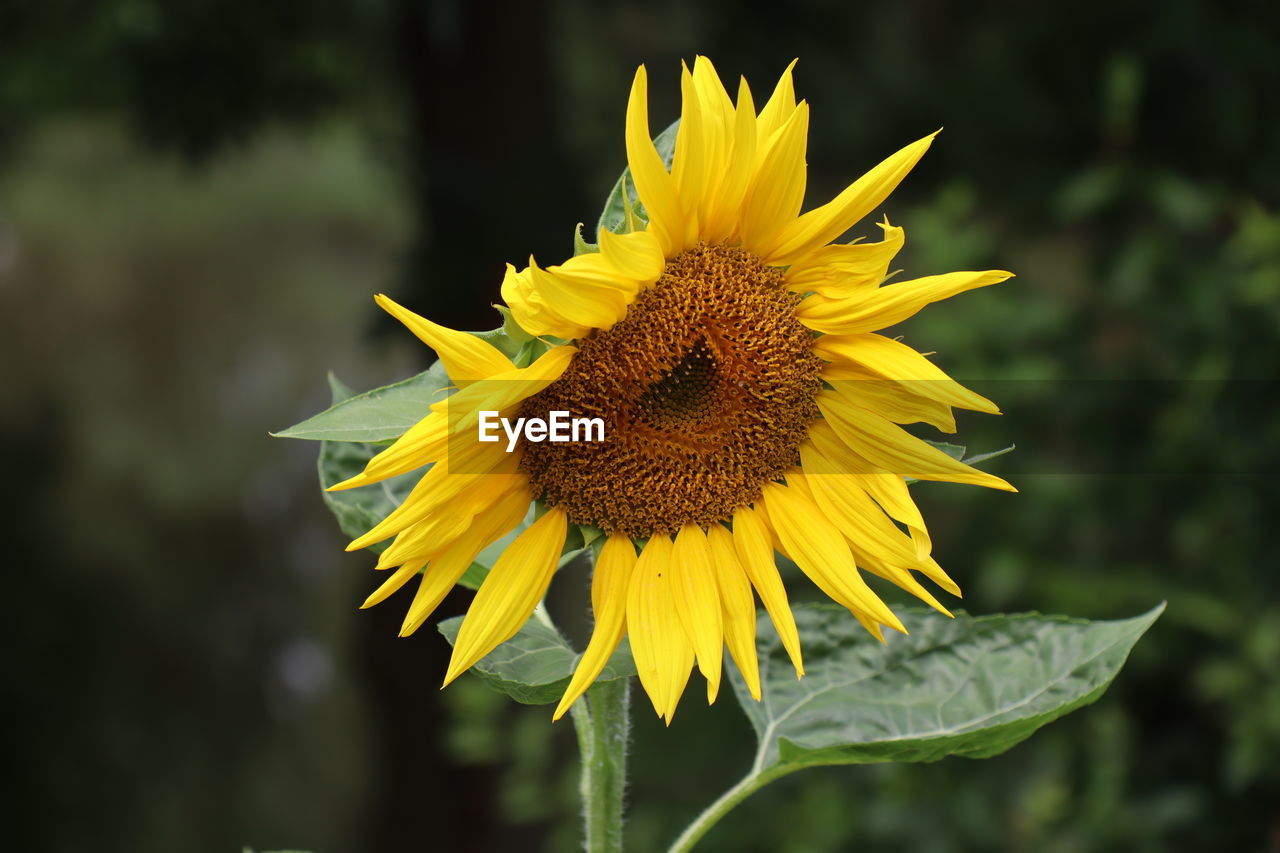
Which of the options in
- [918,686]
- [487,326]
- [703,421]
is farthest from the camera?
[487,326]

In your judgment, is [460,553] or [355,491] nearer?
[460,553]

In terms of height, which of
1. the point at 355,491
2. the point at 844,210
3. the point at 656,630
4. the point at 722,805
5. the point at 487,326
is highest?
the point at 487,326

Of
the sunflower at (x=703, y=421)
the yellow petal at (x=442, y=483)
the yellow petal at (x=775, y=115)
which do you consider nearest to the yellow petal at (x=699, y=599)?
the sunflower at (x=703, y=421)

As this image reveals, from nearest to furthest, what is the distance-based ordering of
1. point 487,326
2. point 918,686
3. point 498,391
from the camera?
1. point 498,391
2. point 918,686
3. point 487,326

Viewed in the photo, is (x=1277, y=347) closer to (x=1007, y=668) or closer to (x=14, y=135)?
(x=1007, y=668)

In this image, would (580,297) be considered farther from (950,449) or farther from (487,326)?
(487,326)

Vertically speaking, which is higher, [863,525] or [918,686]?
[863,525]

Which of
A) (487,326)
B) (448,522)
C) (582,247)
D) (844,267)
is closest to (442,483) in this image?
(448,522)
